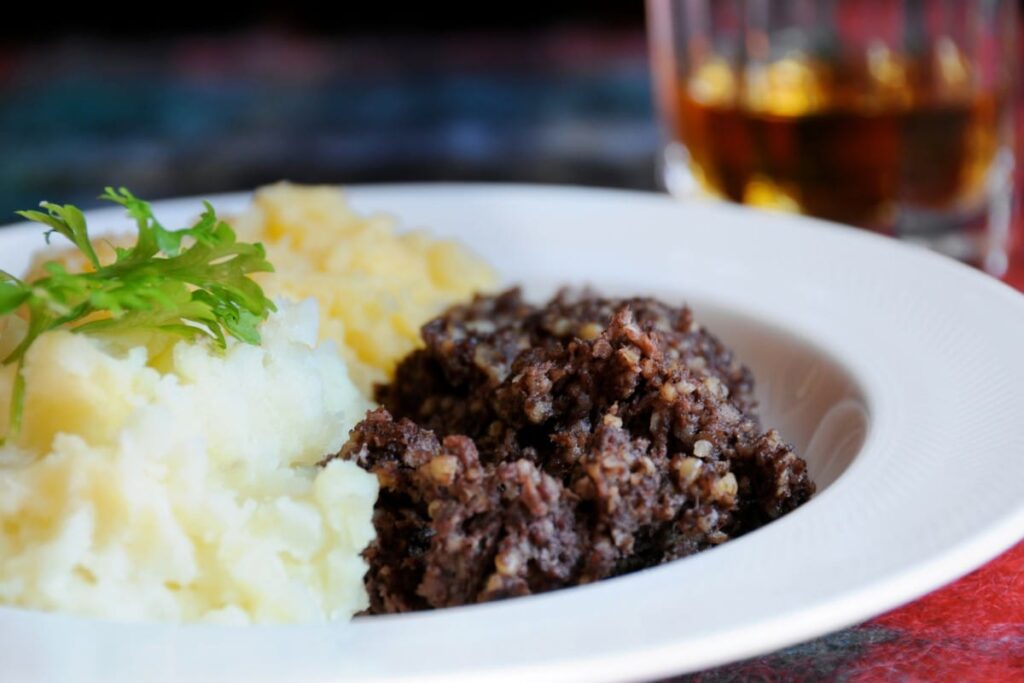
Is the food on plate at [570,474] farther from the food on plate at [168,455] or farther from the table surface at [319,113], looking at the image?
the table surface at [319,113]

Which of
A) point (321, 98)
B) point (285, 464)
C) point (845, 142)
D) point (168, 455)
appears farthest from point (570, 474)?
point (321, 98)

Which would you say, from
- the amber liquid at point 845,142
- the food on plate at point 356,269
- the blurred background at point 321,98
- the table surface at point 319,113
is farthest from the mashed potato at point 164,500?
the blurred background at point 321,98

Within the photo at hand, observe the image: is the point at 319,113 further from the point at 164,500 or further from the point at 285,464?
the point at 164,500

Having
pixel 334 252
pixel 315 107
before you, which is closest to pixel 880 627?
pixel 334 252

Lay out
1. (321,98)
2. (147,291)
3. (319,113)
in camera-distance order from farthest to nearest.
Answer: (321,98)
(319,113)
(147,291)

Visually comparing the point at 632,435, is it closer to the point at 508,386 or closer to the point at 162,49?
the point at 508,386

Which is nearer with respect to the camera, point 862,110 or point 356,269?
point 356,269
